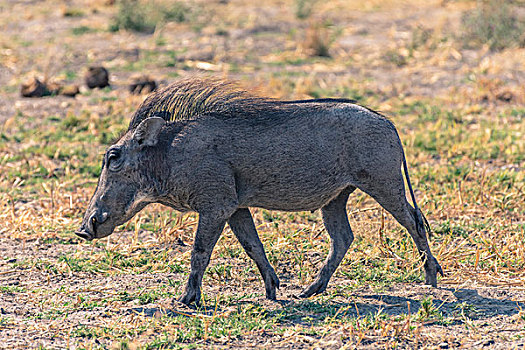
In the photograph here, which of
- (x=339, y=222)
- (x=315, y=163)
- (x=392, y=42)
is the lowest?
(x=392, y=42)

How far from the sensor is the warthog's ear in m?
4.98

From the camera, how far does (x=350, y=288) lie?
546 centimetres

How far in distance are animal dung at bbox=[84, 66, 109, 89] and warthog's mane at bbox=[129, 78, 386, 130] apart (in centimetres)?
625

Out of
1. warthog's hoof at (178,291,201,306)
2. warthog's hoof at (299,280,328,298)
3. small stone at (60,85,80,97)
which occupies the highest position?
warthog's hoof at (178,291,201,306)

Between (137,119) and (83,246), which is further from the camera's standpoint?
(83,246)

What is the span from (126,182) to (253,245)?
3.06 ft

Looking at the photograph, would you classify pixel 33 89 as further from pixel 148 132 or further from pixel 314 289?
pixel 314 289

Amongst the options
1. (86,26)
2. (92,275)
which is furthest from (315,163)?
(86,26)

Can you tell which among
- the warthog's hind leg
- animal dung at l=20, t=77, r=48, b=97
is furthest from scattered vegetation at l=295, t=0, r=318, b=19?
the warthog's hind leg

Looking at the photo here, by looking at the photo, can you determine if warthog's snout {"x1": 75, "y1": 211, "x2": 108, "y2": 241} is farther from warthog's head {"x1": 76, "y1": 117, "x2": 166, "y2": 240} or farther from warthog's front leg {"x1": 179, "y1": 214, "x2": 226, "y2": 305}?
warthog's front leg {"x1": 179, "y1": 214, "x2": 226, "y2": 305}

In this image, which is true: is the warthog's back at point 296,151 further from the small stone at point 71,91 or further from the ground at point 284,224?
the small stone at point 71,91

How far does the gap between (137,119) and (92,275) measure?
133 centimetres

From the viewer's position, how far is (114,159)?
5.05 metres

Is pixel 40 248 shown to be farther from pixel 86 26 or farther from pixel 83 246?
pixel 86 26
